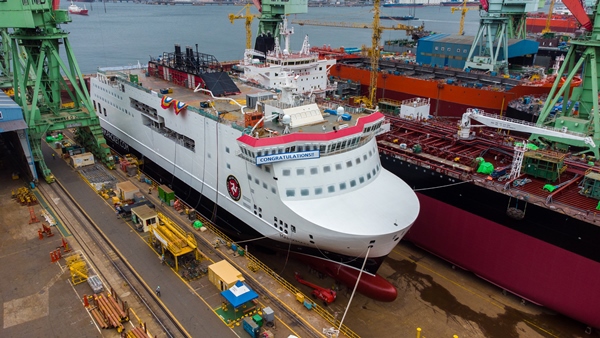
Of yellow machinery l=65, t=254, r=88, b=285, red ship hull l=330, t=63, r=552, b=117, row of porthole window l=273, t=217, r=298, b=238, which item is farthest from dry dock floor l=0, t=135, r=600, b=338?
red ship hull l=330, t=63, r=552, b=117

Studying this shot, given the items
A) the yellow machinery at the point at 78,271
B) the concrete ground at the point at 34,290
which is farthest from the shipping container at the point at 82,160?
the yellow machinery at the point at 78,271

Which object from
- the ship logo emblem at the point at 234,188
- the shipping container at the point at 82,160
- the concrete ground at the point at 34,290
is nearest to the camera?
the concrete ground at the point at 34,290

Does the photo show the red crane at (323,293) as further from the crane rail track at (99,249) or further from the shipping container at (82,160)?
the shipping container at (82,160)

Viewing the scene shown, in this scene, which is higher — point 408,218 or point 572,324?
point 408,218

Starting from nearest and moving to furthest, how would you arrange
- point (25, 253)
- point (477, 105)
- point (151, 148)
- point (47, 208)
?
point (25, 253) < point (47, 208) < point (151, 148) < point (477, 105)

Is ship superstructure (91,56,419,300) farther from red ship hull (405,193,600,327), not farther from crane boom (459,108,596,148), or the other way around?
crane boom (459,108,596,148)

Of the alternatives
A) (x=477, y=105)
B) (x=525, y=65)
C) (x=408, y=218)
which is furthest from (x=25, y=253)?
(x=525, y=65)

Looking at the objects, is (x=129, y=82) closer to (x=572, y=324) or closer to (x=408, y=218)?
(x=408, y=218)
